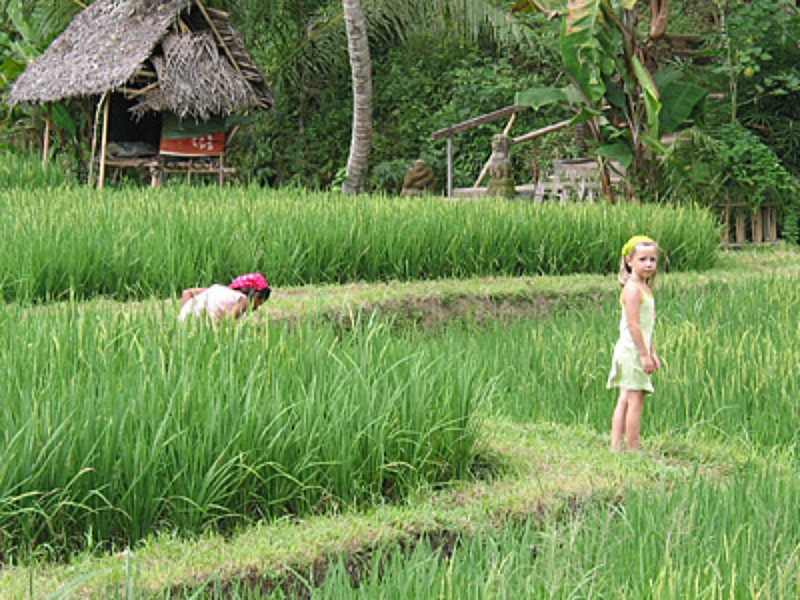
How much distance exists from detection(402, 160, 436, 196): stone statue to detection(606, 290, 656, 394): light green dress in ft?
31.6

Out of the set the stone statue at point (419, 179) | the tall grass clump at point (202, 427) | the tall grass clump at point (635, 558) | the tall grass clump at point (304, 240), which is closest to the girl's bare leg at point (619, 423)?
the tall grass clump at point (202, 427)

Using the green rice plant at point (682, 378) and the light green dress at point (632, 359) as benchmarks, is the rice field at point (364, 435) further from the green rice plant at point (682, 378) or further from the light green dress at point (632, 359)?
the light green dress at point (632, 359)

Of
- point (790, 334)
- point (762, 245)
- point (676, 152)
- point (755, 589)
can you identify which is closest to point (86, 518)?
point (755, 589)

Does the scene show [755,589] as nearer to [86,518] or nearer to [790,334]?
[86,518]

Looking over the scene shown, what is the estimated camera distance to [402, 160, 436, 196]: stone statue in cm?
1360

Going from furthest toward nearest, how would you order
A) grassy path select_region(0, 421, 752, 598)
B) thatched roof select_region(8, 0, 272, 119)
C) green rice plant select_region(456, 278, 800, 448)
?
thatched roof select_region(8, 0, 272, 119) < green rice plant select_region(456, 278, 800, 448) < grassy path select_region(0, 421, 752, 598)

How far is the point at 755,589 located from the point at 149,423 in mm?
1478

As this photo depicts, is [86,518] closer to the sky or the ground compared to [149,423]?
closer to the ground

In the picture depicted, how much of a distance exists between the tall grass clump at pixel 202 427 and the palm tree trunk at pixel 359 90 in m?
8.30

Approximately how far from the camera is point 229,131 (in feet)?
51.6

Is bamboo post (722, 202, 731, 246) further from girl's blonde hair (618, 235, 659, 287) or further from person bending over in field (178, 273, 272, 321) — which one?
girl's blonde hair (618, 235, 659, 287)

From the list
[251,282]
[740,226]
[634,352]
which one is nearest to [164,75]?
[740,226]

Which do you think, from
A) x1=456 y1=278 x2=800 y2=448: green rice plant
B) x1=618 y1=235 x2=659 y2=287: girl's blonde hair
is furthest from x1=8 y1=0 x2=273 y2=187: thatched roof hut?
x1=618 y1=235 x2=659 y2=287: girl's blonde hair

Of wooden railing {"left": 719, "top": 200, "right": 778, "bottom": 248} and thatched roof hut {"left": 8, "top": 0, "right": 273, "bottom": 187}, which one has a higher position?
thatched roof hut {"left": 8, "top": 0, "right": 273, "bottom": 187}
